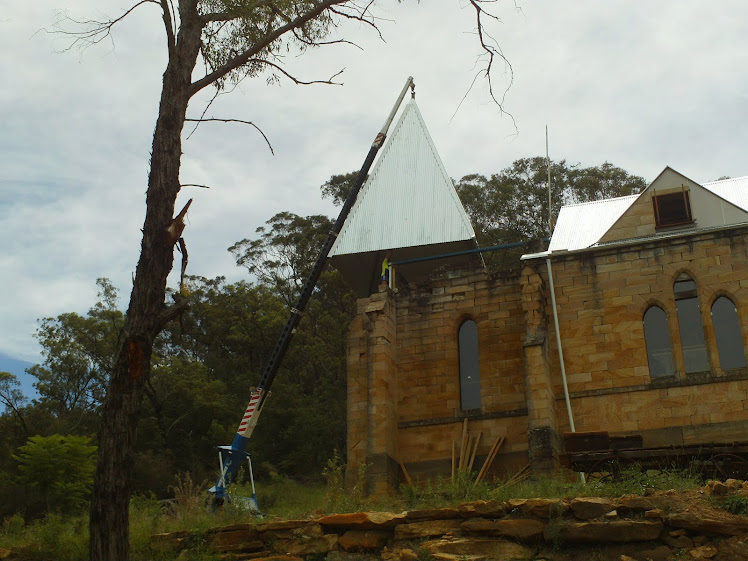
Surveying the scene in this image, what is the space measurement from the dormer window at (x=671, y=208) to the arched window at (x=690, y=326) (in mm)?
1658

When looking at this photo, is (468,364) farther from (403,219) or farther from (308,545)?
(308,545)

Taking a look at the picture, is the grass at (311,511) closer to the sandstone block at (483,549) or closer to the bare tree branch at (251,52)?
the sandstone block at (483,549)

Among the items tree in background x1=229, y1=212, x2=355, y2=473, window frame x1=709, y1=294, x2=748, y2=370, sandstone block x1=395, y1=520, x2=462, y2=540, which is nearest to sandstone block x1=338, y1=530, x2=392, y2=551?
sandstone block x1=395, y1=520, x2=462, y2=540

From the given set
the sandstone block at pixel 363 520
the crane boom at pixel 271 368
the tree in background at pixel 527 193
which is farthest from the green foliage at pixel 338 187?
the sandstone block at pixel 363 520

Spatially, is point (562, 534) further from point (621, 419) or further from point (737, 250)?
point (737, 250)

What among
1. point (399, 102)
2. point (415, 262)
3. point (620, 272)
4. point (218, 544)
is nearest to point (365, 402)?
point (415, 262)

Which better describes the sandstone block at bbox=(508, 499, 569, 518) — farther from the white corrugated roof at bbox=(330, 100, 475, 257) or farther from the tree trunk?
the white corrugated roof at bbox=(330, 100, 475, 257)

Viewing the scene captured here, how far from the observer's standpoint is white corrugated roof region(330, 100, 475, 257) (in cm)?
2289

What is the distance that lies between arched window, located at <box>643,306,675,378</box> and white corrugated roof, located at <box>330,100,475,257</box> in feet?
19.0

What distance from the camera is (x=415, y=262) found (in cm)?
2278

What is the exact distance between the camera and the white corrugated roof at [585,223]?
20.2m

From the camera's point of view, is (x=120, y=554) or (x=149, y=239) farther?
(x=149, y=239)

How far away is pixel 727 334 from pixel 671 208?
3474mm

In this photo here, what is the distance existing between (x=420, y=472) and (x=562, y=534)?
30.8ft
